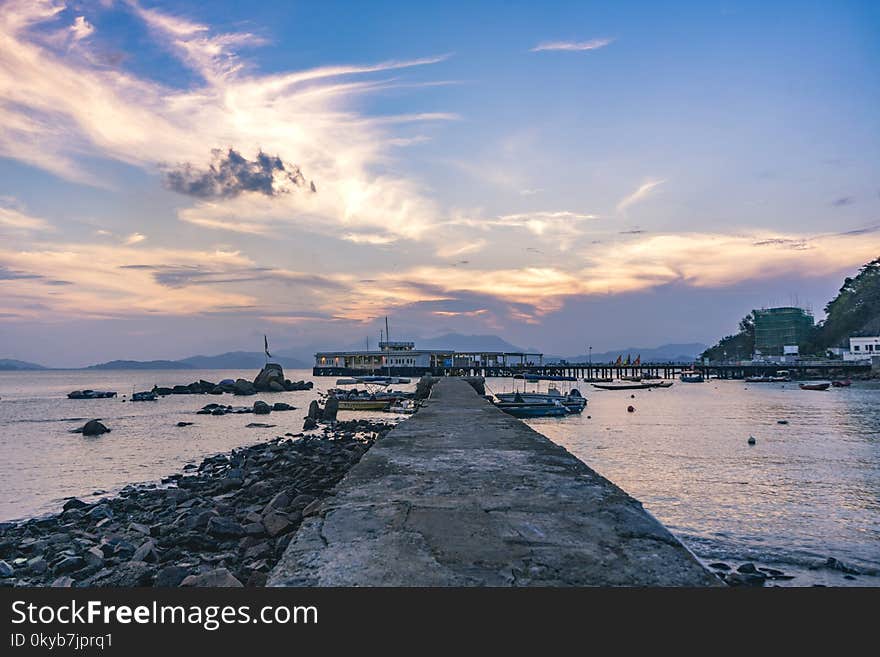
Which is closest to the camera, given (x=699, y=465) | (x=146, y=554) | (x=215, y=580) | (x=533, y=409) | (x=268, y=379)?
(x=215, y=580)

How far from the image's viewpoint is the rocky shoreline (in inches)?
290

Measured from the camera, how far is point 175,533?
9.62 m

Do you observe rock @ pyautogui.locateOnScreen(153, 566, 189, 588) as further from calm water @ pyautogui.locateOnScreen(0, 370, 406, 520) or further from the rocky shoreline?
calm water @ pyautogui.locateOnScreen(0, 370, 406, 520)

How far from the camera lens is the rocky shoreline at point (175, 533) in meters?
7.36

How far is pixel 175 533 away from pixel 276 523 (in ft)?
6.33

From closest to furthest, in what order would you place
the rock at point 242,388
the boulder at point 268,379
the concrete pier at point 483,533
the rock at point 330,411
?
1. the concrete pier at point 483,533
2. the rock at point 330,411
3. the rock at point 242,388
4. the boulder at point 268,379

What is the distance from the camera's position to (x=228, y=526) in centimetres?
924

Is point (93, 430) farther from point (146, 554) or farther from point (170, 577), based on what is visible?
point (170, 577)

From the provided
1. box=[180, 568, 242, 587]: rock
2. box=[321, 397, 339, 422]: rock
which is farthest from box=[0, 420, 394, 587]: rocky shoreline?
box=[321, 397, 339, 422]: rock

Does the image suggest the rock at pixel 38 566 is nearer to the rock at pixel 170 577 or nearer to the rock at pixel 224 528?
the rock at pixel 224 528

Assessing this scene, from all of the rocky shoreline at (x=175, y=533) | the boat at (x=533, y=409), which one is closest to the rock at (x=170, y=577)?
the rocky shoreline at (x=175, y=533)

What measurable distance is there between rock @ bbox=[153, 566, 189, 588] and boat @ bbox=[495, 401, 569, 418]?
31.5m

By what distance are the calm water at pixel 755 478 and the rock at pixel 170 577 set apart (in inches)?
330

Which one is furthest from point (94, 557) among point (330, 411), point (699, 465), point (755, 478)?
point (330, 411)
